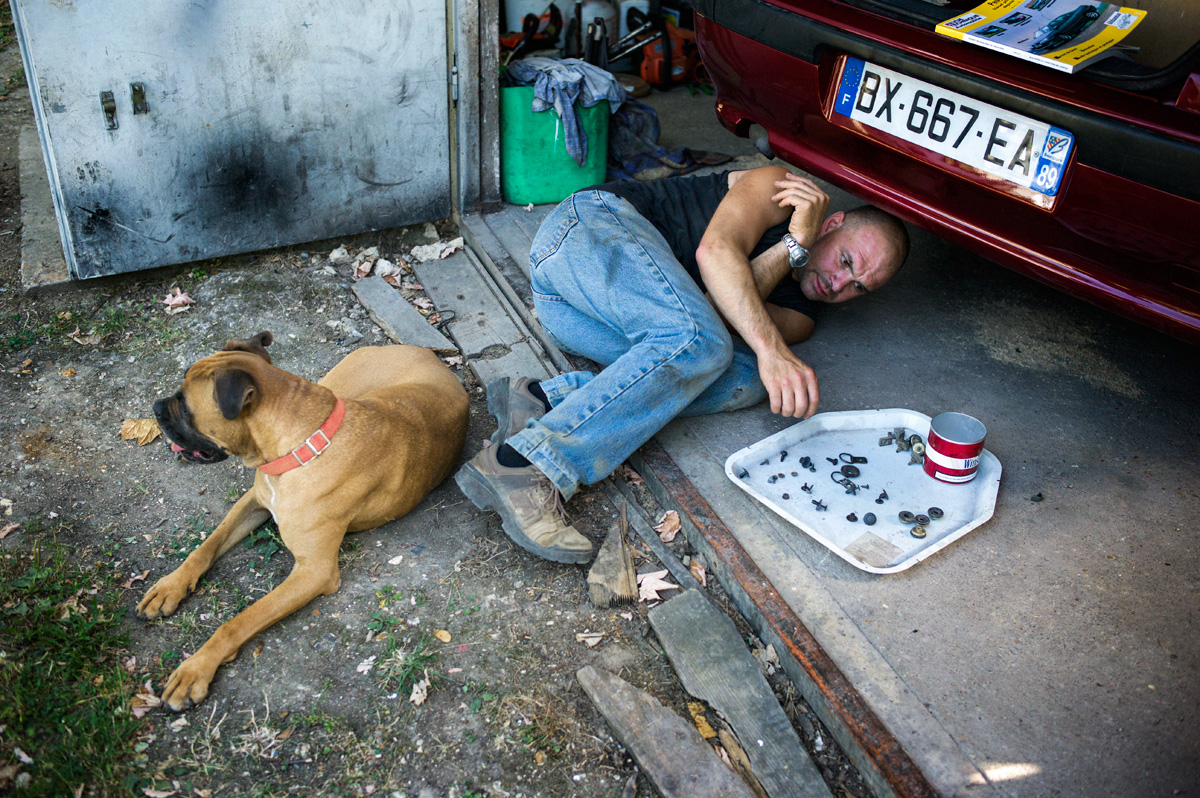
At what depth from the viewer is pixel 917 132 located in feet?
9.91

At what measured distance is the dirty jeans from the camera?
2.88 meters

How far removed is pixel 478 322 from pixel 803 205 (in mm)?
1737

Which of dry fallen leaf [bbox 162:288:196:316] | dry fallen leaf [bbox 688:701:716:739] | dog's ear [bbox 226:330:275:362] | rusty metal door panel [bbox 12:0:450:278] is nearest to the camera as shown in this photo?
dry fallen leaf [bbox 688:701:716:739]

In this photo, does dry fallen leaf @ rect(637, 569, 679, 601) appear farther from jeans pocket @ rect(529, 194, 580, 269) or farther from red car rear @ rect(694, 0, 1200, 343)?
red car rear @ rect(694, 0, 1200, 343)

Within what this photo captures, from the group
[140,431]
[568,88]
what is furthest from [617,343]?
[140,431]

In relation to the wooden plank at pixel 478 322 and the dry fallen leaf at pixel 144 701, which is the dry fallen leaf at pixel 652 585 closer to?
the wooden plank at pixel 478 322

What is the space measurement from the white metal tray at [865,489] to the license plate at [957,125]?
40.6 inches

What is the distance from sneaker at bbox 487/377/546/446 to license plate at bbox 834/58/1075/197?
1687 mm

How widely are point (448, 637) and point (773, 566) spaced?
1.11 meters

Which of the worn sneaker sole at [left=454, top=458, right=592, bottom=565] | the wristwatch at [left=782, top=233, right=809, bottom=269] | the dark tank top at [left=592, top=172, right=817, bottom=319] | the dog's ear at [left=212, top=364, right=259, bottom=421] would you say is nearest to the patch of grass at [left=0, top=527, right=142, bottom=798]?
the dog's ear at [left=212, top=364, right=259, bottom=421]

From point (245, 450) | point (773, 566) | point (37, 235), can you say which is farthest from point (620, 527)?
point (37, 235)

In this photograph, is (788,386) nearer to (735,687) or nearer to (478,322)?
(735,687)

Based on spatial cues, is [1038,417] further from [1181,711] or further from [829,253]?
[1181,711]

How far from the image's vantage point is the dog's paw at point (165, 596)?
2.62 meters
